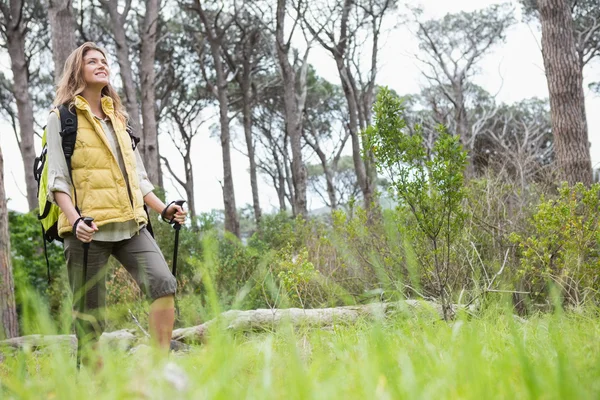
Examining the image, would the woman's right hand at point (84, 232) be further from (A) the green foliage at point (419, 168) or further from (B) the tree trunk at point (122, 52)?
(B) the tree trunk at point (122, 52)

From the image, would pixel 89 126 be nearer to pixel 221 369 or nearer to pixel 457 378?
pixel 221 369

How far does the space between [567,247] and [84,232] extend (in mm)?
3432

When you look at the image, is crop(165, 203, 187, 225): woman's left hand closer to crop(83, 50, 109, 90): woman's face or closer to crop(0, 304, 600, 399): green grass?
crop(83, 50, 109, 90): woman's face

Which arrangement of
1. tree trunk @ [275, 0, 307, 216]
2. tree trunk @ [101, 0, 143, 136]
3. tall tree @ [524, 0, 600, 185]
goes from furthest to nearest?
tree trunk @ [275, 0, 307, 216]
tree trunk @ [101, 0, 143, 136]
tall tree @ [524, 0, 600, 185]

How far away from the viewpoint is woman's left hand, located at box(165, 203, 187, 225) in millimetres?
3355

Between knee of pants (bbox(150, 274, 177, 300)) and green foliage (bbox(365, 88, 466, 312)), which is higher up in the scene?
green foliage (bbox(365, 88, 466, 312))

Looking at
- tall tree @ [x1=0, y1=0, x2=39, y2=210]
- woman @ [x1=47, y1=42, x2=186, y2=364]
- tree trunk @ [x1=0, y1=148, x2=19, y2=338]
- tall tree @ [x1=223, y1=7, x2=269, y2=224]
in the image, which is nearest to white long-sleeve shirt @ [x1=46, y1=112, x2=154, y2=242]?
woman @ [x1=47, y1=42, x2=186, y2=364]

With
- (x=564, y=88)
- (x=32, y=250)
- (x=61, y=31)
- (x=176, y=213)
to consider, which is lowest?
(x=32, y=250)

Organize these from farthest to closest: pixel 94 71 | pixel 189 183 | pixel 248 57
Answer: pixel 189 183
pixel 248 57
pixel 94 71

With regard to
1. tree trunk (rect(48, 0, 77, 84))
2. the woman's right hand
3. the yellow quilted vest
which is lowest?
the woman's right hand

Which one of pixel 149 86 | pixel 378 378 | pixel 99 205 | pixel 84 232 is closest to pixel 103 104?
pixel 99 205

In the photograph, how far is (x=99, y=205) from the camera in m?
3.11

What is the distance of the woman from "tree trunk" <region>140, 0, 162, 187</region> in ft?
29.2

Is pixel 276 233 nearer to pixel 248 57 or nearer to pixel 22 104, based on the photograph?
pixel 22 104
